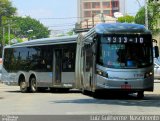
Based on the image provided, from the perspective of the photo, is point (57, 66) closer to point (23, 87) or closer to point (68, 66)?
point (68, 66)

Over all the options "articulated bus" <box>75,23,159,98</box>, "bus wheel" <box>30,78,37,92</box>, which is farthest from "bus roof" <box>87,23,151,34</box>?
"bus wheel" <box>30,78,37,92</box>

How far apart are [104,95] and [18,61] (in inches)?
379

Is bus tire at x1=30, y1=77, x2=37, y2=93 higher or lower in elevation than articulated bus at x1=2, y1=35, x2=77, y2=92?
lower

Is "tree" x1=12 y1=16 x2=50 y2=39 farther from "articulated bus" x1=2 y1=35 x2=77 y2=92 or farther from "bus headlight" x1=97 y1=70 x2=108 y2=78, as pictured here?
"bus headlight" x1=97 y1=70 x2=108 y2=78

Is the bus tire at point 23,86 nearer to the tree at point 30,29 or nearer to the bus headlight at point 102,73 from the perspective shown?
the bus headlight at point 102,73

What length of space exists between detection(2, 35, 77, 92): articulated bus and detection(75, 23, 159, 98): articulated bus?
18.8ft

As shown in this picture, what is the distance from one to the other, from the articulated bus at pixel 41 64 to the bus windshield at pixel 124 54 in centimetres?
609

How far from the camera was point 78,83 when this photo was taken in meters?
30.7

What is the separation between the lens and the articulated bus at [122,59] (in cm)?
2536

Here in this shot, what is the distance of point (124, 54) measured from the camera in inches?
1012

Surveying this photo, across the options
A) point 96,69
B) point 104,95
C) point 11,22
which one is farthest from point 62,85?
point 11,22

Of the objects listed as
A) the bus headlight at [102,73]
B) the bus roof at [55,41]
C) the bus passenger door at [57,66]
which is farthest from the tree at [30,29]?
the bus headlight at [102,73]

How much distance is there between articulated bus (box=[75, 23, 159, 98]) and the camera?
998 inches

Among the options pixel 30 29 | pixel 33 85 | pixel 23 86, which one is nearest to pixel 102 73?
pixel 33 85
